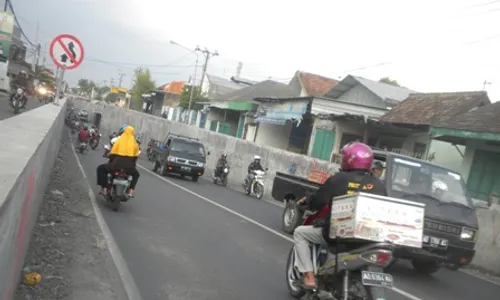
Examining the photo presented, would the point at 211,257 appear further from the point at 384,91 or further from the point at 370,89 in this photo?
the point at 384,91

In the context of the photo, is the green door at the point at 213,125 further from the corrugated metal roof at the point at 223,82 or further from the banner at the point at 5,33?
the corrugated metal roof at the point at 223,82

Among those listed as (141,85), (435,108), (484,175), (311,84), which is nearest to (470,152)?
(484,175)

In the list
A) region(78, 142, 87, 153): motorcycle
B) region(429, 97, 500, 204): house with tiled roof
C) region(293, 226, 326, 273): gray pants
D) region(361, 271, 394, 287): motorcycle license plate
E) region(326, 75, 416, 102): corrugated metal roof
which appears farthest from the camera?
region(326, 75, 416, 102): corrugated metal roof

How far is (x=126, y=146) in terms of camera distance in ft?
32.3

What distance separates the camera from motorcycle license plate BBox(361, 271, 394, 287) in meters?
4.06

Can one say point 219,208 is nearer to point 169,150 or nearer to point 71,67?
point 71,67

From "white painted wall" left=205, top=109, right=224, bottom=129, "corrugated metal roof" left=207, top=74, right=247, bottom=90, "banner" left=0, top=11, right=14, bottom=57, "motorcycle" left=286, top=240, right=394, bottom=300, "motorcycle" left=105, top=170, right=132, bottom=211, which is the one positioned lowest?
"motorcycle" left=105, top=170, right=132, bottom=211

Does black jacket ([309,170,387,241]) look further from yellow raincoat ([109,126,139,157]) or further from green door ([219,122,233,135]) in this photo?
green door ([219,122,233,135])

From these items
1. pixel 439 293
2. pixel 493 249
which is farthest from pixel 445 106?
pixel 439 293

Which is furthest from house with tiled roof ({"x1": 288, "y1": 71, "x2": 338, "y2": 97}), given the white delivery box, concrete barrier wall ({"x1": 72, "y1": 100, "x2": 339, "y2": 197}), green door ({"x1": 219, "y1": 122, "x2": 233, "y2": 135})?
the white delivery box

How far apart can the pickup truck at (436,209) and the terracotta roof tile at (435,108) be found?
32.3 ft

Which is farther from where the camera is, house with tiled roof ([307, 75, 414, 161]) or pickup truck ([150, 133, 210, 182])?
house with tiled roof ([307, 75, 414, 161])

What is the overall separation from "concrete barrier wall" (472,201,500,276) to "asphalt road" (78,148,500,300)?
1.13 m

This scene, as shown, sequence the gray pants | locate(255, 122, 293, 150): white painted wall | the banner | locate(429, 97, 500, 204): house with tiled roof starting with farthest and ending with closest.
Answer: locate(255, 122, 293, 150): white painted wall < the banner < locate(429, 97, 500, 204): house with tiled roof < the gray pants
